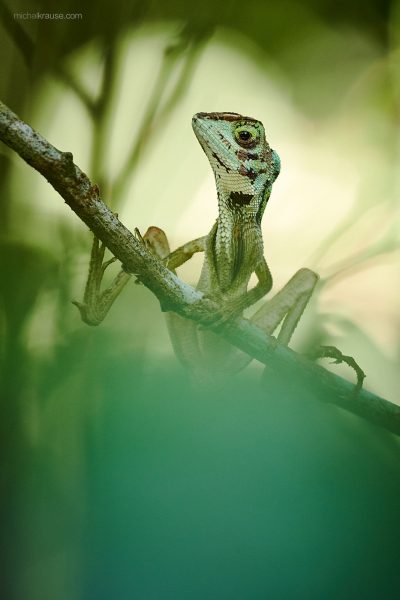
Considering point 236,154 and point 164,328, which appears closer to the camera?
point 236,154

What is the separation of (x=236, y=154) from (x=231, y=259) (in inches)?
12.2

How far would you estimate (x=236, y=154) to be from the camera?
157 cm

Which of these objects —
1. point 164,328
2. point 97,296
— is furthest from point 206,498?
point 97,296

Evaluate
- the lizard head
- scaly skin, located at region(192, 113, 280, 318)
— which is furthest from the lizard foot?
the lizard head

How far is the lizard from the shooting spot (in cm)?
157

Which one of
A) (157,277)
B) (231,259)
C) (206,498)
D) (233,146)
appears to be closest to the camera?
(157,277)

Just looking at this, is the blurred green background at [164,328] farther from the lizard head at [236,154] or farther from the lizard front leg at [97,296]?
the lizard head at [236,154]

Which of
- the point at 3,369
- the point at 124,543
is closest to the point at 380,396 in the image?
the point at 124,543

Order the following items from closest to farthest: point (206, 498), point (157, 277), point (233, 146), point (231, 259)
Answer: point (157, 277)
point (233, 146)
point (231, 259)
point (206, 498)

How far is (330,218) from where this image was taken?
74.4 inches

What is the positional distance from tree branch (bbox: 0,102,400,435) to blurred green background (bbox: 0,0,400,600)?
0.15 meters

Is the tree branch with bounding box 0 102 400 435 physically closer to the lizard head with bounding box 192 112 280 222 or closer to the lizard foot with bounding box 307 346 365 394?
the lizard foot with bounding box 307 346 365 394

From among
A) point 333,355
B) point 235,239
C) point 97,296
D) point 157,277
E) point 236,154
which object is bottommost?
point 97,296

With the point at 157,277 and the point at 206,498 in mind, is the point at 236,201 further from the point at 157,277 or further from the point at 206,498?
the point at 206,498
